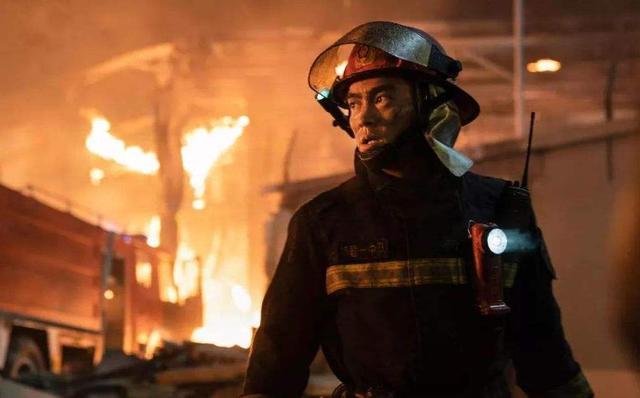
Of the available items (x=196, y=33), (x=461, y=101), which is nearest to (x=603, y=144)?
(x=461, y=101)

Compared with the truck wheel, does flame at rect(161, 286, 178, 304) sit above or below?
above

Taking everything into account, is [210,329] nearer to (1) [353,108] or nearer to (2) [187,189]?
(2) [187,189]

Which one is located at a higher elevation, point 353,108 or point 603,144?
point 603,144

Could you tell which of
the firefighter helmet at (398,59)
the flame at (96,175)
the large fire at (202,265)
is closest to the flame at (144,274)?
the large fire at (202,265)

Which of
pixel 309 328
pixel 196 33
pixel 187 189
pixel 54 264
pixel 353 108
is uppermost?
pixel 196 33

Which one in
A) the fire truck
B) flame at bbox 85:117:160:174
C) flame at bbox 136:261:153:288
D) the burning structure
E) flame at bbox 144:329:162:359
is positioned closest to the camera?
the fire truck

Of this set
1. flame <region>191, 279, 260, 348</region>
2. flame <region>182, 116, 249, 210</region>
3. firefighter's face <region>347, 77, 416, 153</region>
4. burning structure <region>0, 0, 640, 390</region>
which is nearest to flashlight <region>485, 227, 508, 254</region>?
firefighter's face <region>347, 77, 416, 153</region>

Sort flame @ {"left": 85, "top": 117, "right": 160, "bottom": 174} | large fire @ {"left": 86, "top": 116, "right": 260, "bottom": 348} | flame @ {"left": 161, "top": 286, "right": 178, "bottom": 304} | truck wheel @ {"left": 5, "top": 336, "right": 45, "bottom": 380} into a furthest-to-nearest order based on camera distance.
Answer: flame @ {"left": 85, "top": 117, "right": 160, "bottom": 174} → large fire @ {"left": 86, "top": 116, "right": 260, "bottom": 348} → flame @ {"left": 161, "top": 286, "right": 178, "bottom": 304} → truck wheel @ {"left": 5, "top": 336, "right": 45, "bottom": 380}

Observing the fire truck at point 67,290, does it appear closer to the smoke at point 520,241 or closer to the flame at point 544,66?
the flame at point 544,66

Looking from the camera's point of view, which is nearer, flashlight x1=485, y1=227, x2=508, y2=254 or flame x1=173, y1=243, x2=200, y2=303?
flashlight x1=485, y1=227, x2=508, y2=254

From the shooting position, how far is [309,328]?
201 centimetres

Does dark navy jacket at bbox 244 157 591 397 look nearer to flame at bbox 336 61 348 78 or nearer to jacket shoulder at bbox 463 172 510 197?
jacket shoulder at bbox 463 172 510 197

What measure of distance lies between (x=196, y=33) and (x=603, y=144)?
8.67 metres

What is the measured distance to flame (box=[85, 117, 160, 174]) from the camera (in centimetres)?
1738
